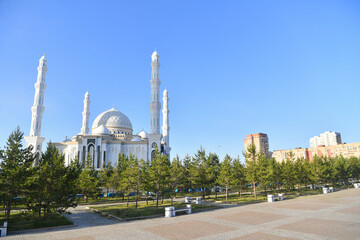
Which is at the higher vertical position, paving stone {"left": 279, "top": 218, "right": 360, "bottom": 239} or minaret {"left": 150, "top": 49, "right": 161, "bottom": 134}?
minaret {"left": 150, "top": 49, "right": 161, "bottom": 134}

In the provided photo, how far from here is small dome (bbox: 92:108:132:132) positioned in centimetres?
7638

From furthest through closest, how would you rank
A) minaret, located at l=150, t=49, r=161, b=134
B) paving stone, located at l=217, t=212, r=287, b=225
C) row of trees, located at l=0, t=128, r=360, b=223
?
minaret, located at l=150, t=49, r=161, b=134
row of trees, located at l=0, t=128, r=360, b=223
paving stone, located at l=217, t=212, r=287, b=225

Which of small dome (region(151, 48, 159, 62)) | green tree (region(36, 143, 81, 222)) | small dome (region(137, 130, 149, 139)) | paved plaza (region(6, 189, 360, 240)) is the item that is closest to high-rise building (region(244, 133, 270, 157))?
small dome (region(137, 130, 149, 139))

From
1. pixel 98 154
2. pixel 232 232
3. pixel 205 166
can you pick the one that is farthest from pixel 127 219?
pixel 98 154

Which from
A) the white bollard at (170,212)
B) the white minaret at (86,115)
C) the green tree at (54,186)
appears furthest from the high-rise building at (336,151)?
the green tree at (54,186)

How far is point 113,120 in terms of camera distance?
252 ft

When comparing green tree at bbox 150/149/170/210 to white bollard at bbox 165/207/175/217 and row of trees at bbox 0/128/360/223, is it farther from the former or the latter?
white bollard at bbox 165/207/175/217

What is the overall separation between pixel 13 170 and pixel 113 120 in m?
61.5

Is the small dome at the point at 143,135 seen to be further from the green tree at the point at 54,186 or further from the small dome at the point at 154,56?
the green tree at the point at 54,186

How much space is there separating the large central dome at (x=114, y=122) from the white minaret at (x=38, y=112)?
17209mm

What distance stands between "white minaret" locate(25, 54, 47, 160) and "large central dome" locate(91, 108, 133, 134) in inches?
678

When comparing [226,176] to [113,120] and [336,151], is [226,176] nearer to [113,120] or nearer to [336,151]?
[113,120]

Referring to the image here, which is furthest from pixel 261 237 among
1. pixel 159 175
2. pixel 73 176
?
pixel 73 176

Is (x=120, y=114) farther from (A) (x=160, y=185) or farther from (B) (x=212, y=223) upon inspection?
(B) (x=212, y=223)
